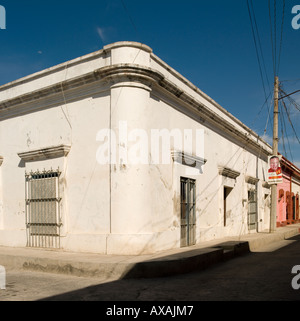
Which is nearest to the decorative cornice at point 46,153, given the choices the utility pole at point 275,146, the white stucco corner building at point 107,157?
the white stucco corner building at point 107,157

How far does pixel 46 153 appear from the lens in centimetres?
900

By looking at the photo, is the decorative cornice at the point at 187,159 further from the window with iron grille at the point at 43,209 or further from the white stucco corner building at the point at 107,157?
the window with iron grille at the point at 43,209

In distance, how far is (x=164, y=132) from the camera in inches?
347

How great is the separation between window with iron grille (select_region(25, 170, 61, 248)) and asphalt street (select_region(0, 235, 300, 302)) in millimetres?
1518

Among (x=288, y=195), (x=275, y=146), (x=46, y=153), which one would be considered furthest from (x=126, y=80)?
(x=288, y=195)

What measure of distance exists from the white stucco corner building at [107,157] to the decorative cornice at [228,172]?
0.79m

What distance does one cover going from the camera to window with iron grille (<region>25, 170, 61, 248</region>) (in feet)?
28.7

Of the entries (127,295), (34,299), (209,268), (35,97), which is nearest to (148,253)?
(209,268)

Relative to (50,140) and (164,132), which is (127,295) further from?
(50,140)

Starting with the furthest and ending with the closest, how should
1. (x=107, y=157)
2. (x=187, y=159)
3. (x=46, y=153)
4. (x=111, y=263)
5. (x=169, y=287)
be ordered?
(x=187, y=159)
(x=46, y=153)
(x=107, y=157)
(x=111, y=263)
(x=169, y=287)

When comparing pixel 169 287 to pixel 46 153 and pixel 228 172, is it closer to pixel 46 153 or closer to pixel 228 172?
pixel 46 153

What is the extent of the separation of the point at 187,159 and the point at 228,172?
3.44 metres

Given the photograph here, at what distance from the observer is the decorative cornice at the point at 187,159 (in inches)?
356

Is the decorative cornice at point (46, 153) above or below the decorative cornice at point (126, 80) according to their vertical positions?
below
